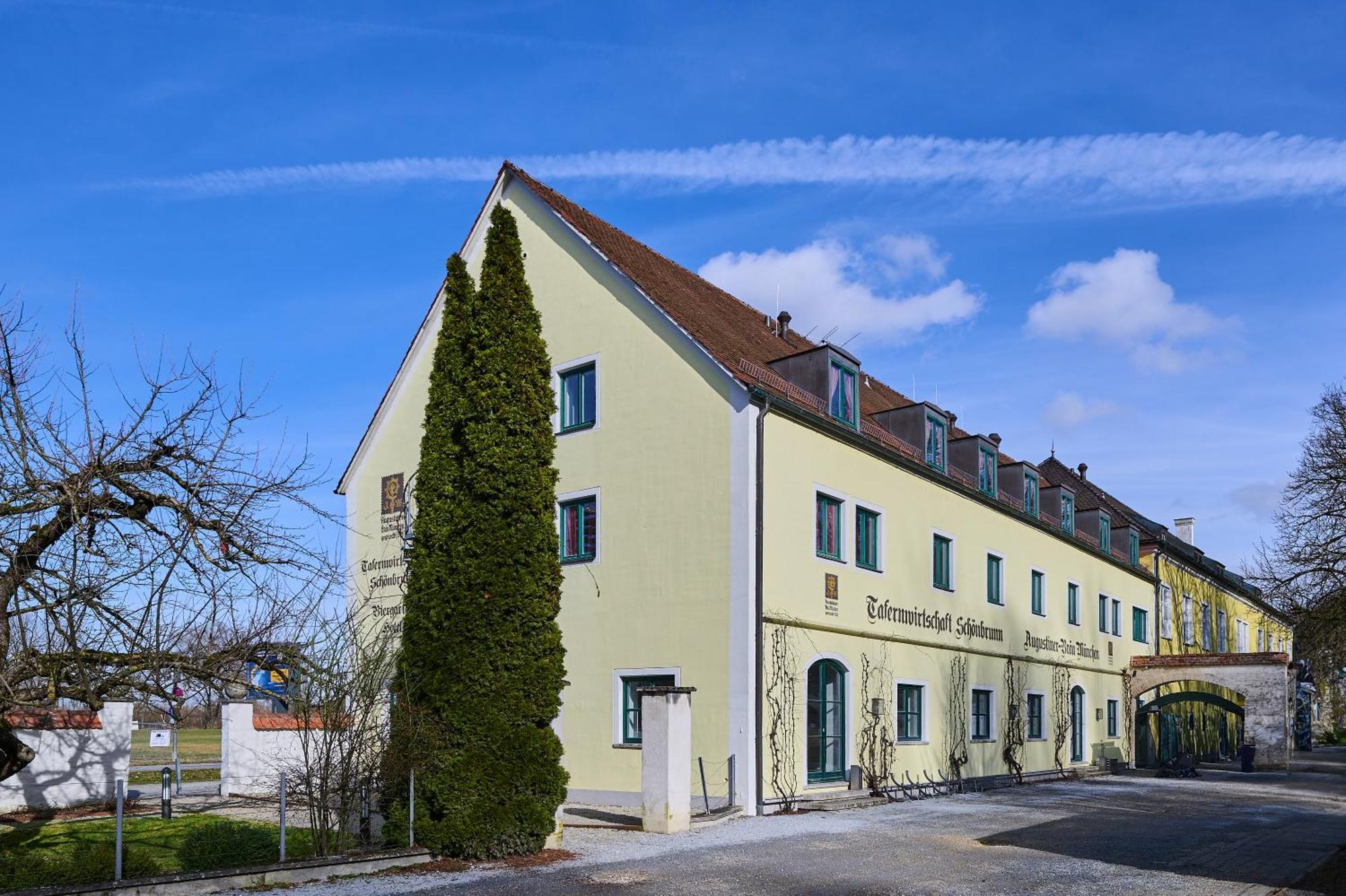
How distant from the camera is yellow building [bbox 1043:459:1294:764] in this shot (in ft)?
124

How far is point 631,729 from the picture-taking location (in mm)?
19891

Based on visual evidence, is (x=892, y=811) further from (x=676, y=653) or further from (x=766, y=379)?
(x=766, y=379)

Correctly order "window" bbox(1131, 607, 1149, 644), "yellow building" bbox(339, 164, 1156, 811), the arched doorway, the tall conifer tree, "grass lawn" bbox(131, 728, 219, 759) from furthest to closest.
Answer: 1. "window" bbox(1131, 607, 1149, 644)
2. "grass lawn" bbox(131, 728, 219, 759)
3. the arched doorway
4. "yellow building" bbox(339, 164, 1156, 811)
5. the tall conifer tree

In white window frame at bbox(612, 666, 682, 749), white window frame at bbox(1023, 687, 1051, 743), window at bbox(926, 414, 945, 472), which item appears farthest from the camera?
white window frame at bbox(1023, 687, 1051, 743)

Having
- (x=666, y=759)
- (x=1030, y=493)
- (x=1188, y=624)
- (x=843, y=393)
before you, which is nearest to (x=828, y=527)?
(x=843, y=393)

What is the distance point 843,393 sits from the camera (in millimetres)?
22062

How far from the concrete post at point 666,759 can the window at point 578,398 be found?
7366 millimetres

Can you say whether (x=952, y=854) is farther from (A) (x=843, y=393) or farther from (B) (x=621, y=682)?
(A) (x=843, y=393)

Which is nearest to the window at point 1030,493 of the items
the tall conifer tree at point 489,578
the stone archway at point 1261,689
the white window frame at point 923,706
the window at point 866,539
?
the white window frame at point 923,706

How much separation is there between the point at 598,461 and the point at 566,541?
5.47ft

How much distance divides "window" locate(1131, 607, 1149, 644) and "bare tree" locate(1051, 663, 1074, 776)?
739 centimetres

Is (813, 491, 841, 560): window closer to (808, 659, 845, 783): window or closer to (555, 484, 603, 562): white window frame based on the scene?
(808, 659, 845, 783): window

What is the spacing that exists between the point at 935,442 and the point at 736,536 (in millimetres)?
8083

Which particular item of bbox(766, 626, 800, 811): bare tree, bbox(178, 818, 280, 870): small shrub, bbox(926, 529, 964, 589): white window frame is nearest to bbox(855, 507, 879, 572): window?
bbox(926, 529, 964, 589): white window frame
